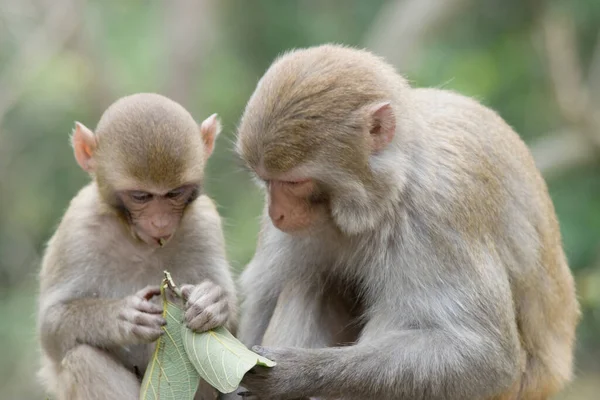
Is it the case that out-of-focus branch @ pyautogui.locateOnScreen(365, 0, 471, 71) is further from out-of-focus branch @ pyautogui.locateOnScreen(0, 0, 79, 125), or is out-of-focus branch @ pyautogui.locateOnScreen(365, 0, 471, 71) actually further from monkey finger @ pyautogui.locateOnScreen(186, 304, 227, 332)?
monkey finger @ pyautogui.locateOnScreen(186, 304, 227, 332)

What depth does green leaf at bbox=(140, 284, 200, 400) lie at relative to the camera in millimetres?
4625

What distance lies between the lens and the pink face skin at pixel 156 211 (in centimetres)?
484

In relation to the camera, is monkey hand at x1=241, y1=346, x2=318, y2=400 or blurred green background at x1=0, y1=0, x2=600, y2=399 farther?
blurred green background at x1=0, y1=0, x2=600, y2=399

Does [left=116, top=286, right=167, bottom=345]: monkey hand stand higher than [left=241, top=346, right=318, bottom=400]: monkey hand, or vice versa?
[left=116, top=286, right=167, bottom=345]: monkey hand

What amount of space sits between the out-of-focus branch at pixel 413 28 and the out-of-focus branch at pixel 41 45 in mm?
3570

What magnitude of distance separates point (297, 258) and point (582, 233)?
22.3 feet

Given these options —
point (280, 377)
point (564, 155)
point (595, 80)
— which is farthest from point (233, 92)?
point (280, 377)

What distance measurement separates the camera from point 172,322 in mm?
4711

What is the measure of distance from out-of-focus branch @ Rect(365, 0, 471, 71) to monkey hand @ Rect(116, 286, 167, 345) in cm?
695

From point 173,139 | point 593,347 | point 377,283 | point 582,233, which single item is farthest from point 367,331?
point 593,347

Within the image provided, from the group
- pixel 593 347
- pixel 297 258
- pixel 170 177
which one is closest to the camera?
pixel 170 177

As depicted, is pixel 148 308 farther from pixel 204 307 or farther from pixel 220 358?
pixel 220 358

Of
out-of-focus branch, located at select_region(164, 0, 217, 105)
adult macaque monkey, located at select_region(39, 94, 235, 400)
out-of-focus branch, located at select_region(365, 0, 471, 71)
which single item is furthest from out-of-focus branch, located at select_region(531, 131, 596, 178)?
adult macaque monkey, located at select_region(39, 94, 235, 400)

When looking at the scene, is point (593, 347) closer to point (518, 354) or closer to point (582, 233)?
point (582, 233)
